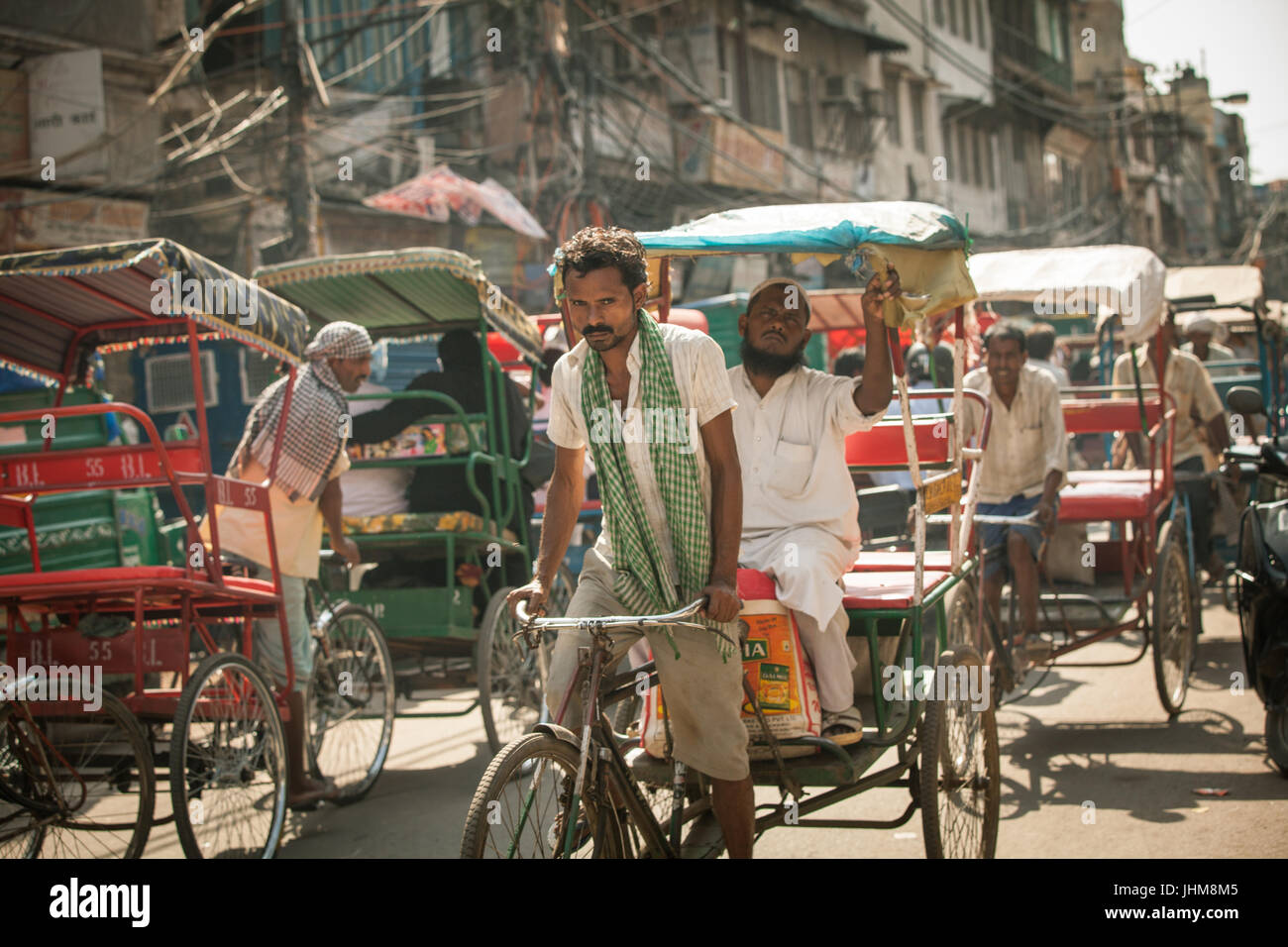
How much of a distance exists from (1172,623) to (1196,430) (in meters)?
2.20

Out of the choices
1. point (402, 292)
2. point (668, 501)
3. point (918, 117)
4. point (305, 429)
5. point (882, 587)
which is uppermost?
point (918, 117)

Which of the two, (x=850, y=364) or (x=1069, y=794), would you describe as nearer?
(x=1069, y=794)

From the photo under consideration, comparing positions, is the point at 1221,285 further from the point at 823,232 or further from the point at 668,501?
the point at 668,501

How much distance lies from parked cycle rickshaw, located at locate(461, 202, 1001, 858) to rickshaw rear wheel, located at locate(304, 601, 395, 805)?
7.40 feet

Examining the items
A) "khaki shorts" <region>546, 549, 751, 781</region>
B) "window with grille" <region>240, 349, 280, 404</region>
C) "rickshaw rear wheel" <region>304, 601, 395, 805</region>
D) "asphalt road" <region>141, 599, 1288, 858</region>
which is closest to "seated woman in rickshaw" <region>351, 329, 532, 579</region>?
"rickshaw rear wheel" <region>304, 601, 395, 805</region>

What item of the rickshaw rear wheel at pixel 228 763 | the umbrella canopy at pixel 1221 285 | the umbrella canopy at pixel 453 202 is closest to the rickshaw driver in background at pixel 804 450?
the rickshaw rear wheel at pixel 228 763

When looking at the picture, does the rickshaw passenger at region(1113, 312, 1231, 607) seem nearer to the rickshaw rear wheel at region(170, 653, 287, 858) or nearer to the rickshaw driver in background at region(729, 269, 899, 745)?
the rickshaw driver in background at region(729, 269, 899, 745)

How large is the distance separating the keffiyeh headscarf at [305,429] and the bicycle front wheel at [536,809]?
290cm

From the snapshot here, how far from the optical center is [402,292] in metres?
6.96

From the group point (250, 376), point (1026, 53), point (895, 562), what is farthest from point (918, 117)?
point (895, 562)

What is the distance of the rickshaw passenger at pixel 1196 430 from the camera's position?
26.3 ft

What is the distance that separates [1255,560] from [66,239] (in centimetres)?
1359

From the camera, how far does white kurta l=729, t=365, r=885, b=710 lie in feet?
13.2

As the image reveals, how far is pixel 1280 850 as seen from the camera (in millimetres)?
4266
